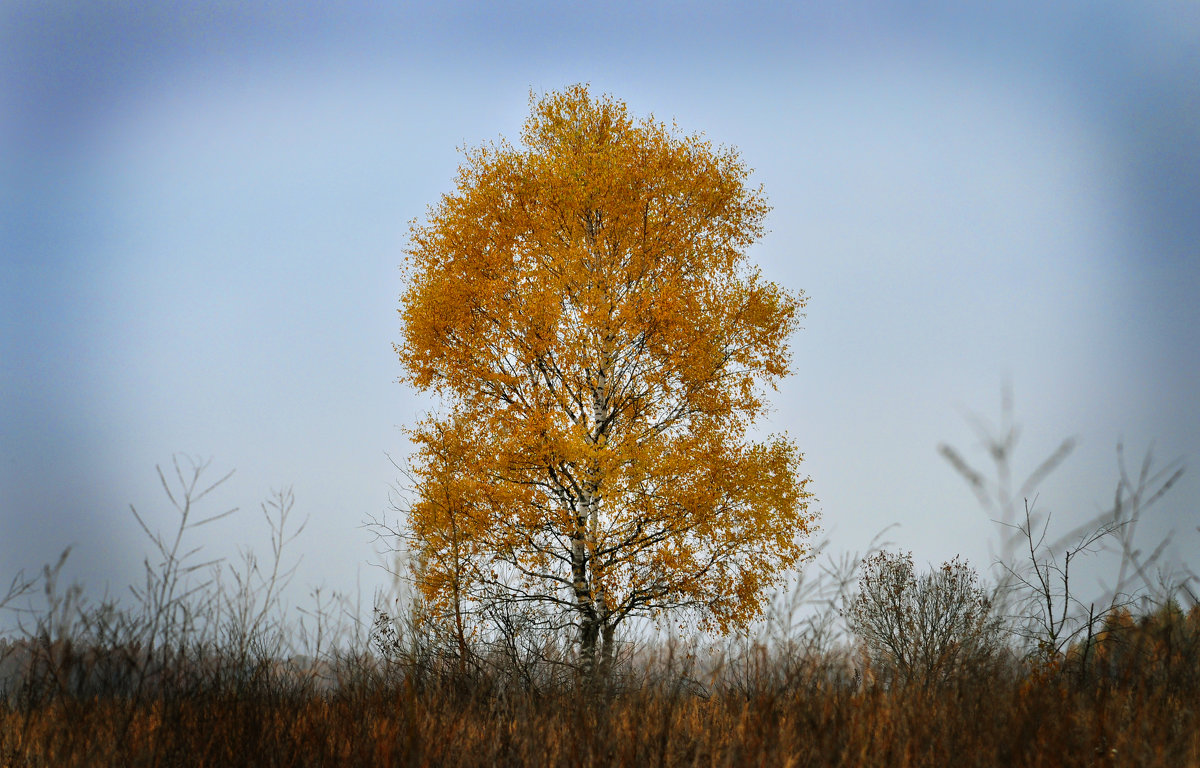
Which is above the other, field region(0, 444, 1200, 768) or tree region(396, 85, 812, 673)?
tree region(396, 85, 812, 673)

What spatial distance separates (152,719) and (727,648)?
363 cm

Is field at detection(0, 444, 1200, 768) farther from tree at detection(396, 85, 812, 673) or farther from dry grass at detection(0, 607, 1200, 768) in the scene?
tree at detection(396, 85, 812, 673)

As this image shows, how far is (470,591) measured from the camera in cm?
982

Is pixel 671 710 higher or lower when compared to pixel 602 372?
lower

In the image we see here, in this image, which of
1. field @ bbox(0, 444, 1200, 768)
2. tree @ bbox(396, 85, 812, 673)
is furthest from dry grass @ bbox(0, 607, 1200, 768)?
tree @ bbox(396, 85, 812, 673)

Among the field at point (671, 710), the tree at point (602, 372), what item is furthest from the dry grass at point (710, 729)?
the tree at point (602, 372)

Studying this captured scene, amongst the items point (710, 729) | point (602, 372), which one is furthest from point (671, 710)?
point (602, 372)

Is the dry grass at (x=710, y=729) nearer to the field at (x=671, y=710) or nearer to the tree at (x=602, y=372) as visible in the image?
the field at (x=671, y=710)

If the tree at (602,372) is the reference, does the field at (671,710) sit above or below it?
below

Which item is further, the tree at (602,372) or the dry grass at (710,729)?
the tree at (602,372)

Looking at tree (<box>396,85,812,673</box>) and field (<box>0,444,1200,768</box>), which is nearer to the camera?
field (<box>0,444,1200,768</box>)

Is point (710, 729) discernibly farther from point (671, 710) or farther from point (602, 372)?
point (602, 372)

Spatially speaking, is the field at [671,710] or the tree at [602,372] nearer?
the field at [671,710]

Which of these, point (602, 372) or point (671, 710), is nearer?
point (671, 710)
